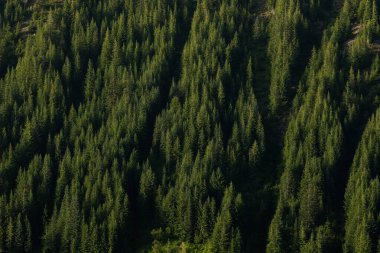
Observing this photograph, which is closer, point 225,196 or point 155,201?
point 225,196

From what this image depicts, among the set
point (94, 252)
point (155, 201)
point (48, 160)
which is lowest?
point (94, 252)

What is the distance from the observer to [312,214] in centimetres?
16562

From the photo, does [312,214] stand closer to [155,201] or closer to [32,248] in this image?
[155,201]

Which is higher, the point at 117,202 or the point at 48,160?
the point at 48,160

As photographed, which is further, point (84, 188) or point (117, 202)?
point (84, 188)

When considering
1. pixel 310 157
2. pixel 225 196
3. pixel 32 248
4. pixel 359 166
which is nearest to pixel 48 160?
pixel 32 248

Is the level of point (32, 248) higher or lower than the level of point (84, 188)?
lower

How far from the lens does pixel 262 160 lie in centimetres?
19112

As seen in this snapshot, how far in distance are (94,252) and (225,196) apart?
3675 cm

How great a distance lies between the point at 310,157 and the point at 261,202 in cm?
2008

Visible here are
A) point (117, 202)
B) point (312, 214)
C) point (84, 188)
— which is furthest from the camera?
point (84, 188)

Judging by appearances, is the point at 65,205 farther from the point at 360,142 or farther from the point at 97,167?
the point at 360,142

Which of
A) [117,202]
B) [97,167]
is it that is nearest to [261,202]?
[117,202]

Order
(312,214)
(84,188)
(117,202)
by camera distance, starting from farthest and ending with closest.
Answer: (84,188) → (117,202) → (312,214)
